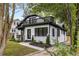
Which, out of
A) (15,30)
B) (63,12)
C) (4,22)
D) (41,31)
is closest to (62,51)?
(41,31)

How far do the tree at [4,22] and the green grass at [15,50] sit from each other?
2.1 inches

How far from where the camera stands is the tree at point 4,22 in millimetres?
2375

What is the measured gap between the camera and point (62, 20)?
2410 mm

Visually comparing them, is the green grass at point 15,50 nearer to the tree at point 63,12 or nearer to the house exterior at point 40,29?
the house exterior at point 40,29

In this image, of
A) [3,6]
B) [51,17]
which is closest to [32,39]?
[51,17]

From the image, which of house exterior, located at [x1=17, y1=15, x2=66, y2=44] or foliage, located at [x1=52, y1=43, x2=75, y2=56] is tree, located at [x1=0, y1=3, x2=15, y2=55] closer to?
house exterior, located at [x1=17, y1=15, x2=66, y2=44]

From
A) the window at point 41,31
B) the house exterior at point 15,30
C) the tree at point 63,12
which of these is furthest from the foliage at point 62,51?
the house exterior at point 15,30

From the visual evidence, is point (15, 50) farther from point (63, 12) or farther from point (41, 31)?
point (63, 12)

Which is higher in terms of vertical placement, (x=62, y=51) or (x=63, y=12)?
(x=63, y=12)

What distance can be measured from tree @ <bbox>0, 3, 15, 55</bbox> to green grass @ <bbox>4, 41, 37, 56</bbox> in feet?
0.18

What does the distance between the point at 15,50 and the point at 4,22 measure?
12.7 inches

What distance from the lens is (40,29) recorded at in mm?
2385

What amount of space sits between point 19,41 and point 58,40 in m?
0.42

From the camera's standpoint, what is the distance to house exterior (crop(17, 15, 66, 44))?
2.39 m
